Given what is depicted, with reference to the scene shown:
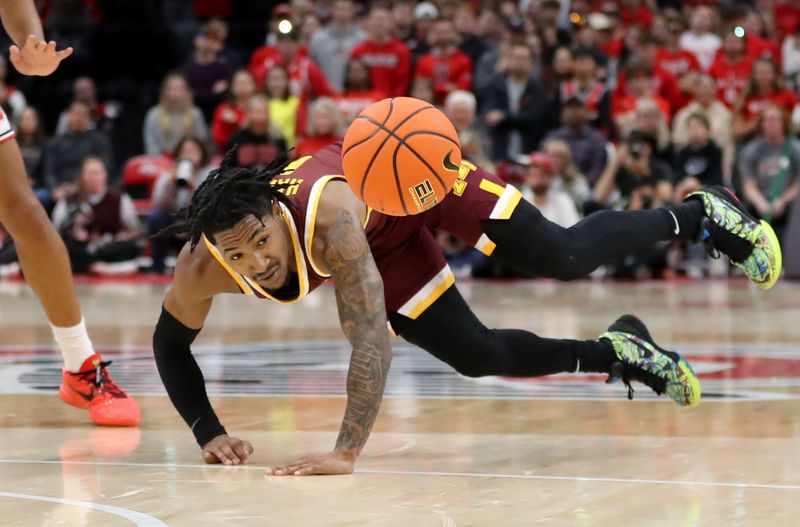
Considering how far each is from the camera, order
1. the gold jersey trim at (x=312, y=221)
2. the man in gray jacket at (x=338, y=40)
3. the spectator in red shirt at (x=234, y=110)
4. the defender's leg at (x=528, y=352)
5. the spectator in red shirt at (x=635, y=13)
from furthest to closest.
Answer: the spectator in red shirt at (x=635, y=13)
the man in gray jacket at (x=338, y=40)
the spectator in red shirt at (x=234, y=110)
the defender's leg at (x=528, y=352)
the gold jersey trim at (x=312, y=221)

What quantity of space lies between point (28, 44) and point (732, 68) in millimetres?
11467

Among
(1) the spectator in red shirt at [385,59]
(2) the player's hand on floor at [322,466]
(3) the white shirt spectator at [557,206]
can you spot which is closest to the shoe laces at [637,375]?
(2) the player's hand on floor at [322,466]

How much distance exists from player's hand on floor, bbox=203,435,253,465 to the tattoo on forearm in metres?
0.44

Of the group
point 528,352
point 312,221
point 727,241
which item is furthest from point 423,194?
point 727,241

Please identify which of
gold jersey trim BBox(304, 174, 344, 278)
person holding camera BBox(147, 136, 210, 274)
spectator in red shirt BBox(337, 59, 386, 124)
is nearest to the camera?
gold jersey trim BBox(304, 174, 344, 278)

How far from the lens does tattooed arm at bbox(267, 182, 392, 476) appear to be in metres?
4.57

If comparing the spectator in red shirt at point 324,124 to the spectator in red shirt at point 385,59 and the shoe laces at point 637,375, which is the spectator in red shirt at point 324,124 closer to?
the spectator in red shirt at point 385,59

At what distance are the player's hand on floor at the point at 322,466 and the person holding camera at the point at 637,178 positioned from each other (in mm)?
9658

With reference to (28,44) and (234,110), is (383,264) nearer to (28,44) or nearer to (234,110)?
(28,44)

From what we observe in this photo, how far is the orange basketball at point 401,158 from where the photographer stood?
473 centimetres

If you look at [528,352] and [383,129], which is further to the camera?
[528,352]

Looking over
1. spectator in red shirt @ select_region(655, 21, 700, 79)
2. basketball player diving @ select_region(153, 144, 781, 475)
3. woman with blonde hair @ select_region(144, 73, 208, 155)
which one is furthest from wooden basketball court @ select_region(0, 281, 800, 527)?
woman with blonde hair @ select_region(144, 73, 208, 155)

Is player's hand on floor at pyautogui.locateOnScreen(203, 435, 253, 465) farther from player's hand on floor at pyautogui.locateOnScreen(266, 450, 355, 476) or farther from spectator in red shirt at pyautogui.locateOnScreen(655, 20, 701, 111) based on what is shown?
spectator in red shirt at pyautogui.locateOnScreen(655, 20, 701, 111)

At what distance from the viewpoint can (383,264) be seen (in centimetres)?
528
